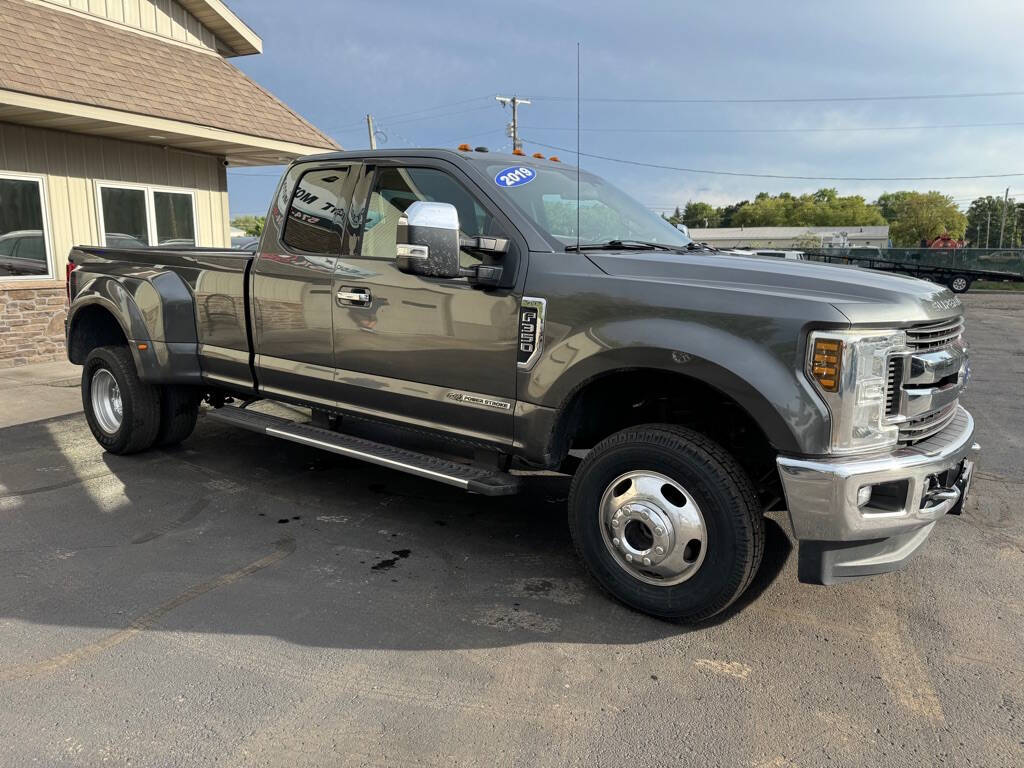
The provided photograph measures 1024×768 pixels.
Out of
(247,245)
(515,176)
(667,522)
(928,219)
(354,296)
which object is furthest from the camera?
(928,219)

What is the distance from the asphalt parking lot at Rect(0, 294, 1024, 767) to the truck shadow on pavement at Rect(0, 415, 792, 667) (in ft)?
0.05

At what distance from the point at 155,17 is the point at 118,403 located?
896 centimetres

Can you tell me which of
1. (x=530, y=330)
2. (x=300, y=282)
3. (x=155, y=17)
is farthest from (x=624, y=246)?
(x=155, y=17)

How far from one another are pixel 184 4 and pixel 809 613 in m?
13.2

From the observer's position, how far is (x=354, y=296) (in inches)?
163

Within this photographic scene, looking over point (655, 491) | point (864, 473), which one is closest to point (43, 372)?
point (655, 491)

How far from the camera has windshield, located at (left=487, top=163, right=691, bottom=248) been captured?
382cm

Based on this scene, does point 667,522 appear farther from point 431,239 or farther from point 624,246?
point 431,239

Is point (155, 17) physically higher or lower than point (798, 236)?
higher

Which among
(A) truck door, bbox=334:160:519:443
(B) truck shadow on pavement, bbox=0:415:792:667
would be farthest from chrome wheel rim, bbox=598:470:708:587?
(A) truck door, bbox=334:160:519:443

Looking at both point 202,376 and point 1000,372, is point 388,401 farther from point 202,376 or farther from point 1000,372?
point 1000,372

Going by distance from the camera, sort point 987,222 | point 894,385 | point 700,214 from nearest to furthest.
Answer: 1. point 894,385
2. point 987,222
3. point 700,214

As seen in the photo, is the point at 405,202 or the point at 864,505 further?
the point at 405,202

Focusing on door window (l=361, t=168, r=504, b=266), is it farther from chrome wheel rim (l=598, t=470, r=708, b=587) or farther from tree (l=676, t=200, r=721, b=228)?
tree (l=676, t=200, r=721, b=228)
